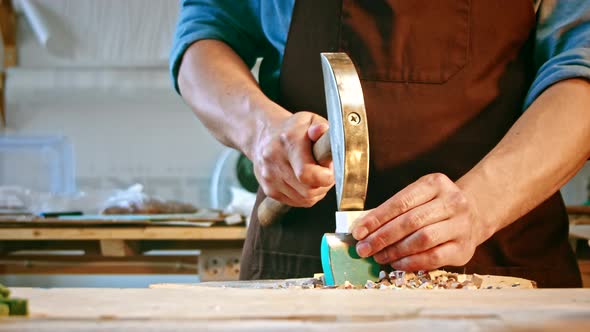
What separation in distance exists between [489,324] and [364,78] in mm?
863

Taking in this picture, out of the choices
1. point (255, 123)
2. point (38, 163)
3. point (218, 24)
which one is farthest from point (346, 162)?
point (38, 163)

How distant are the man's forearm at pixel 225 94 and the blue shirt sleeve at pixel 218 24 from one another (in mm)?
19

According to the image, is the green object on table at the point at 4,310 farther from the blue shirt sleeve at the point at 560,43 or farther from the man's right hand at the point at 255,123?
the blue shirt sleeve at the point at 560,43

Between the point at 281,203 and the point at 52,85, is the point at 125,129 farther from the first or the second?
the point at 281,203

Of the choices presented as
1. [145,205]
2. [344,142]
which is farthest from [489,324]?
[145,205]

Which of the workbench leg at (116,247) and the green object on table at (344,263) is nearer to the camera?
the green object on table at (344,263)

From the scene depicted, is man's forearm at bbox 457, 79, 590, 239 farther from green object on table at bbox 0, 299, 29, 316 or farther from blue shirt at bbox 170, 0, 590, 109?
green object on table at bbox 0, 299, 29, 316

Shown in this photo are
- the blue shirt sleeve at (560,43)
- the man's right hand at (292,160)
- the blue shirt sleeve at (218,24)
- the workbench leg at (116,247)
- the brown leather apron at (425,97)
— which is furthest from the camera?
the workbench leg at (116,247)

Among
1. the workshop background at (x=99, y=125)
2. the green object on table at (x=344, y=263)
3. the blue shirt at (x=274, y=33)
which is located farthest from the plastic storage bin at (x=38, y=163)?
the green object on table at (x=344, y=263)

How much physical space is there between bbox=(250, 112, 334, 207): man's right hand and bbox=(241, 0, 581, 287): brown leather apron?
153mm

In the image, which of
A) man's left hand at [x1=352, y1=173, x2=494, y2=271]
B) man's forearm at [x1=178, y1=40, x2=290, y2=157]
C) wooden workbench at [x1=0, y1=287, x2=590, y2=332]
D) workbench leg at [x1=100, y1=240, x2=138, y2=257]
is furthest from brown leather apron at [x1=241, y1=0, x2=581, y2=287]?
workbench leg at [x1=100, y1=240, x2=138, y2=257]

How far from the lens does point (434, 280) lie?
947mm

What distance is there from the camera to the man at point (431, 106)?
1.14 metres

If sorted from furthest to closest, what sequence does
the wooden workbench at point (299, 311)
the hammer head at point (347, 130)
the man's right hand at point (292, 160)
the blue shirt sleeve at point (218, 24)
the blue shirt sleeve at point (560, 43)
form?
the blue shirt sleeve at point (218, 24), the blue shirt sleeve at point (560, 43), the man's right hand at point (292, 160), the hammer head at point (347, 130), the wooden workbench at point (299, 311)
